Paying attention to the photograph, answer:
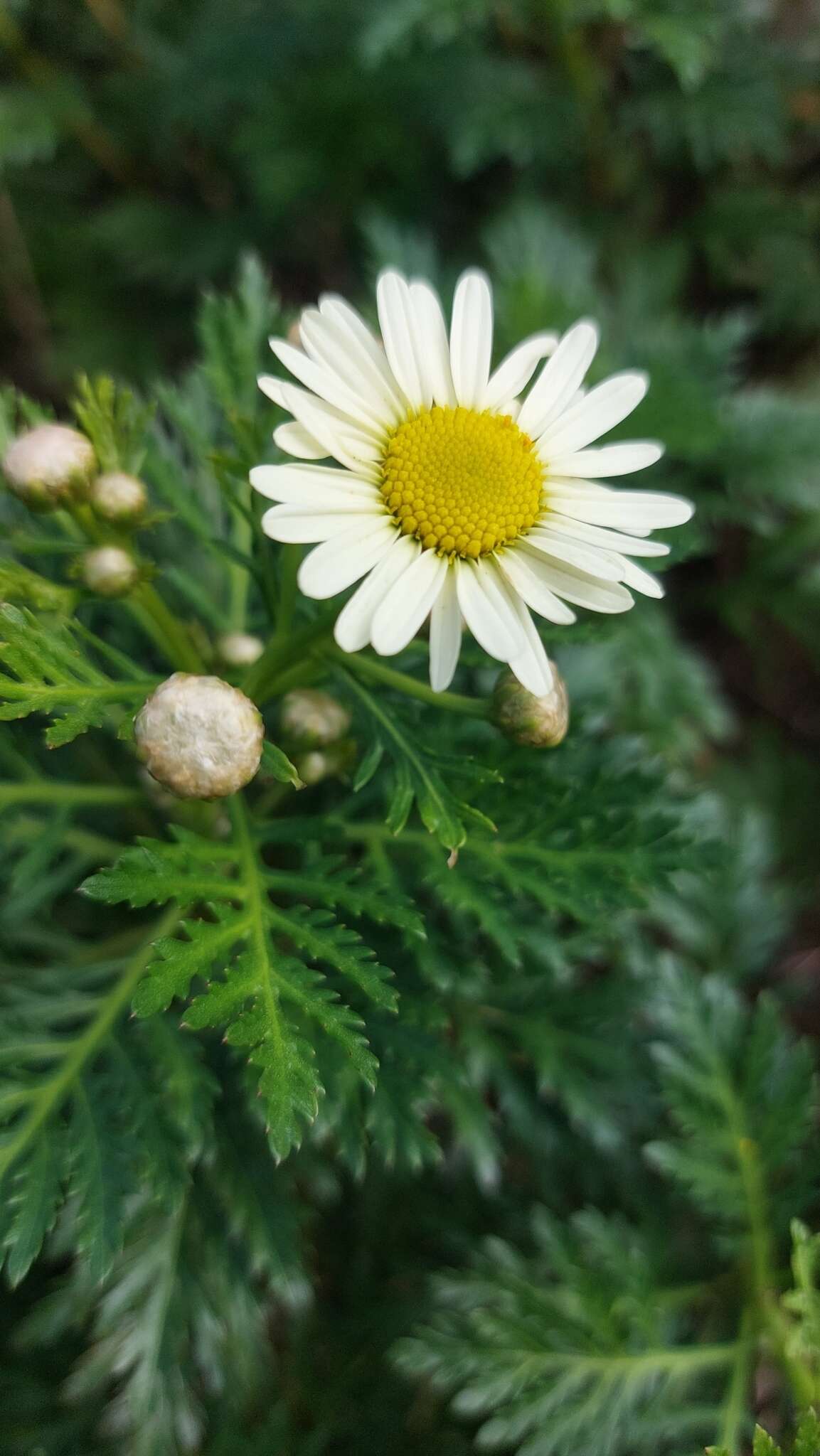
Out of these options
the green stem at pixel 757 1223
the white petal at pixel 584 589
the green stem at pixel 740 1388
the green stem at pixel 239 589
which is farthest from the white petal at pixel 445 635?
the green stem at pixel 740 1388

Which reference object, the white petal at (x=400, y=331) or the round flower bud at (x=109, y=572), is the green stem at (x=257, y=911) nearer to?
the round flower bud at (x=109, y=572)

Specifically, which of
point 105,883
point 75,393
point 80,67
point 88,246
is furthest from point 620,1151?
point 80,67

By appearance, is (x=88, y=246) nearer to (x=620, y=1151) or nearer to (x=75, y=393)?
(x=75, y=393)

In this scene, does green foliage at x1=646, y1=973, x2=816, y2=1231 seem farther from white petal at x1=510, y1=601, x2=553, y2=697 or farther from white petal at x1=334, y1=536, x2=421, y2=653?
white petal at x1=334, y1=536, x2=421, y2=653

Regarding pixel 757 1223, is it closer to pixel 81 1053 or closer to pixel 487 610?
pixel 81 1053

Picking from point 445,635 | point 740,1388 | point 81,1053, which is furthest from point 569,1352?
point 445,635

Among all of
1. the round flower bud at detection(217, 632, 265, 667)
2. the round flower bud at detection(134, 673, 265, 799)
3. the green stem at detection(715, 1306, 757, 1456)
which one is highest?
the round flower bud at detection(217, 632, 265, 667)

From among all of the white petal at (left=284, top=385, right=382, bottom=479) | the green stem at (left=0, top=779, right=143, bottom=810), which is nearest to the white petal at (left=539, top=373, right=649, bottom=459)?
the white petal at (left=284, top=385, right=382, bottom=479)
